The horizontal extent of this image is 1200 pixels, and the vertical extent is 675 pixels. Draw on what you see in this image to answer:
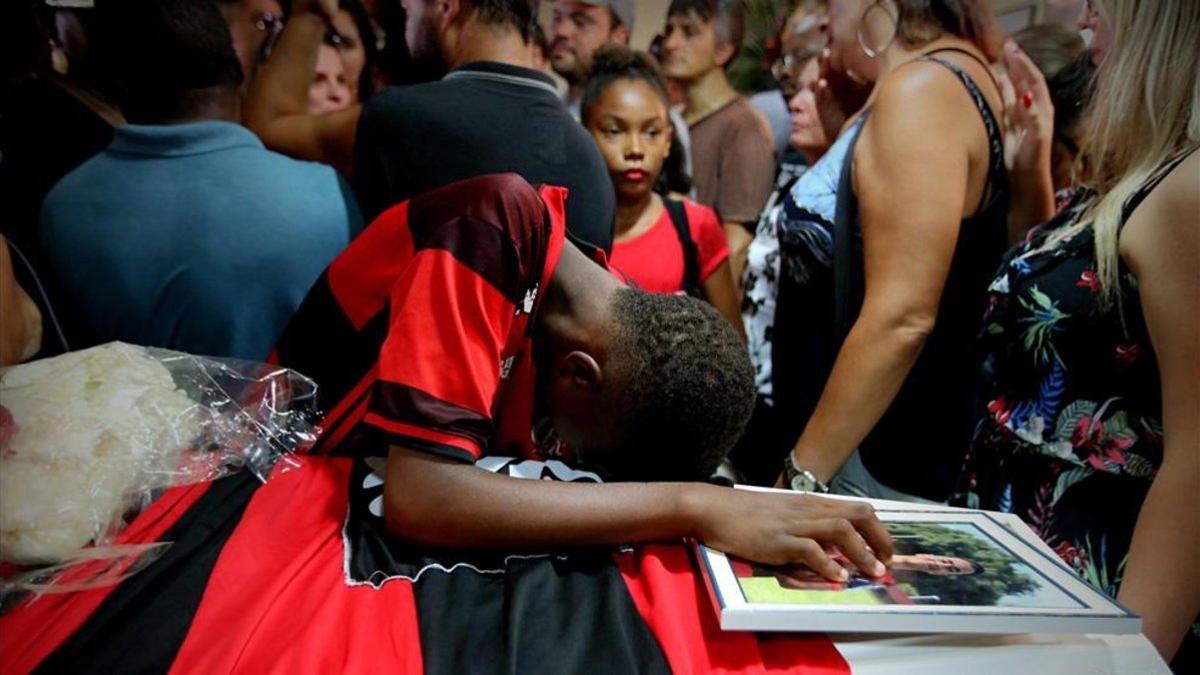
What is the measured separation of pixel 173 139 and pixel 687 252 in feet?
3.53

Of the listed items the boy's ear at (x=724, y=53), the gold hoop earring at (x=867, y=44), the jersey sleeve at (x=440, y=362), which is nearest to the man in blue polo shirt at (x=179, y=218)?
the jersey sleeve at (x=440, y=362)

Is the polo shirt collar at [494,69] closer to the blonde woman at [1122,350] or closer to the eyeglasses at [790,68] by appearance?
the blonde woman at [1122,350]

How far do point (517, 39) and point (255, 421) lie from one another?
28.1 inches

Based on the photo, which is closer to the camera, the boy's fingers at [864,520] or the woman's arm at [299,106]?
the boy's fingers at [864,520]

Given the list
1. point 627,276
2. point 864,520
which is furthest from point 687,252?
point 864,520

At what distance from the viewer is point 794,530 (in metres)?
0.74

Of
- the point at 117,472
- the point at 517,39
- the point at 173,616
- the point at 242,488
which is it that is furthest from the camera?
the point at 517,39

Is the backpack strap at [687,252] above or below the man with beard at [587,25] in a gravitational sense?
below

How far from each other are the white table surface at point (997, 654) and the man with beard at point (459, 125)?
603 mm

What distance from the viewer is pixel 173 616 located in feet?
2.05

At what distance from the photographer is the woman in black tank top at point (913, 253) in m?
1.11

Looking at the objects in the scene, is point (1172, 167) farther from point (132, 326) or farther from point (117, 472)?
point (132, 326)

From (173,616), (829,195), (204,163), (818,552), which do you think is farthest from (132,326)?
(829,195)

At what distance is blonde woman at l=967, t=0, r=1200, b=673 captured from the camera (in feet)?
2.59
